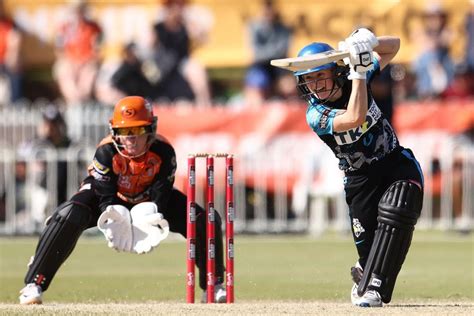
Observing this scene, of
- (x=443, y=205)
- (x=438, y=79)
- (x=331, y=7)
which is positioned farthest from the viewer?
(x=331, y=7)

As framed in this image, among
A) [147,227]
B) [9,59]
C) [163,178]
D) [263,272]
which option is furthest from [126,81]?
[147,227]

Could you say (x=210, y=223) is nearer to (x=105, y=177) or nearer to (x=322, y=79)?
(x=105, y=177)

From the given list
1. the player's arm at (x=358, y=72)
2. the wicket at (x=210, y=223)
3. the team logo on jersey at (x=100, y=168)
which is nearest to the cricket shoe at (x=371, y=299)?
the wicket at (x=210, y=223)

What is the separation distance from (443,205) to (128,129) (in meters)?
9.54

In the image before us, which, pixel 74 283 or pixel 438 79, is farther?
pixel 438 79

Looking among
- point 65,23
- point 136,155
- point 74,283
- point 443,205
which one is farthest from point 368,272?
point 65,23

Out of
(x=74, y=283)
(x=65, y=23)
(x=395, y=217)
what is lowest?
(x=74, y=283)

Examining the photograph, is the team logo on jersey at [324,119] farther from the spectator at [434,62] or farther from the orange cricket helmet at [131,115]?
the spectator at [434,62]

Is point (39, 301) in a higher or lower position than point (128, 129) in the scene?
lower

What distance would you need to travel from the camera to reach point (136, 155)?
413 inches

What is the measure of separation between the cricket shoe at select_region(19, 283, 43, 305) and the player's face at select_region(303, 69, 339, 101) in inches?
103

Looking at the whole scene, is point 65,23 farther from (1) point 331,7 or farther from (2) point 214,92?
(1) point 331,7

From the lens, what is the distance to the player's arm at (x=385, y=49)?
10.0 meters

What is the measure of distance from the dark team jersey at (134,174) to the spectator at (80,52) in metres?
12.2
